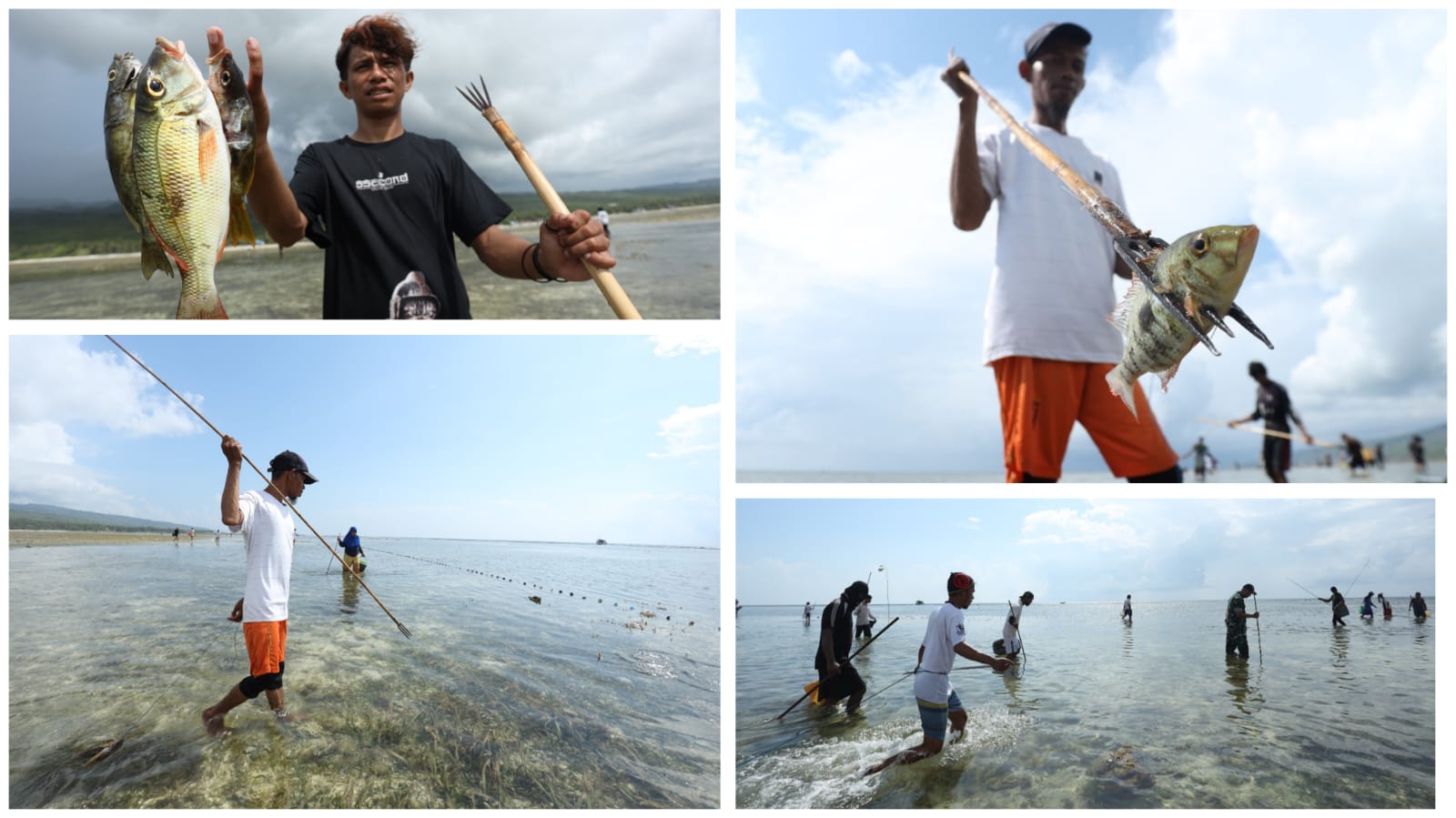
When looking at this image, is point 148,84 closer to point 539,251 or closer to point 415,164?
point 415,164

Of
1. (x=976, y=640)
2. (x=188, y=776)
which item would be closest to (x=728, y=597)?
(x=188, y=776)

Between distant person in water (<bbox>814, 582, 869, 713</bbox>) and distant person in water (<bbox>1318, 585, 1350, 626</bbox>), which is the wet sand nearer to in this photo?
distant person in water (<bbox>814, 582, 869, 713</bbox>)

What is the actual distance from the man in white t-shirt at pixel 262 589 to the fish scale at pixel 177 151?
4.63 feet

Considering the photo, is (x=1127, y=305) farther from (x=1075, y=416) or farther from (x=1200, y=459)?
(x=1200, y=459)

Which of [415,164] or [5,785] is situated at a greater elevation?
[415,164]

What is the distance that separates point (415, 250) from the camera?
2805 mm

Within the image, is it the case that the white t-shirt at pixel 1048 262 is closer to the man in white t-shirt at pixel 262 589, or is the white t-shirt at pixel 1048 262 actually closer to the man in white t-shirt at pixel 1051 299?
the man in white t-shirt at pixel 1051 299

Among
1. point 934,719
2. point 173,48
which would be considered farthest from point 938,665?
point 173,48

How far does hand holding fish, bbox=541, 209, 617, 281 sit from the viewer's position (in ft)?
8.48

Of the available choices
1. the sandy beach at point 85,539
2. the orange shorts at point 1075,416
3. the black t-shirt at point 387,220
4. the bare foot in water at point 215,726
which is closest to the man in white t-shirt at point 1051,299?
the orange shorts at point 1075,416

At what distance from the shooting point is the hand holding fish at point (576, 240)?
259cm

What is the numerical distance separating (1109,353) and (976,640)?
187 inches

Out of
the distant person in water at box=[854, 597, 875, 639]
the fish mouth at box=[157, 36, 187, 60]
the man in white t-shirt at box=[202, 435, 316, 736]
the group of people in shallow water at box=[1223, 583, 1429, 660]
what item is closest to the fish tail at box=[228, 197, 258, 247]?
the fish mouth at box=[157, 36, 187, 60]

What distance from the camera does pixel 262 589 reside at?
3186mm
